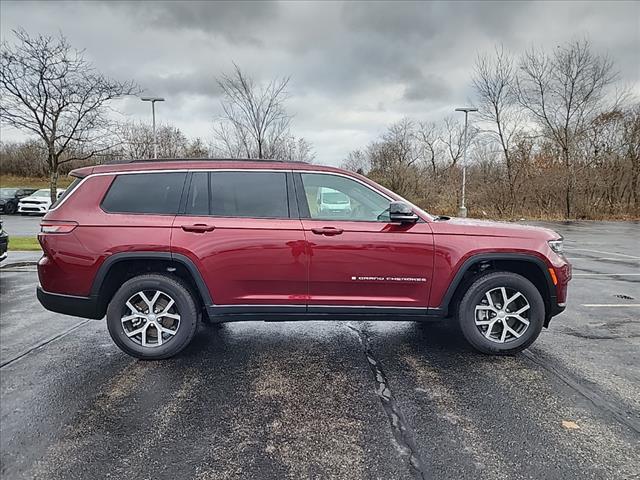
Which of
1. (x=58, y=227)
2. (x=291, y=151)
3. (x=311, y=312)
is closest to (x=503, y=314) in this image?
(x=311, y=312)

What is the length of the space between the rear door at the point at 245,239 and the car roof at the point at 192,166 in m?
0.07

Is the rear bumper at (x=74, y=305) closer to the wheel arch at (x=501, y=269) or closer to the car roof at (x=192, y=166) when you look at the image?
the car roof at (x=192, y=166)

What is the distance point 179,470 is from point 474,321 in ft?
9.14

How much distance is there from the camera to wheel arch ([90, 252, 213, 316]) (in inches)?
147

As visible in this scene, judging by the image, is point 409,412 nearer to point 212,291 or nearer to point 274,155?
point 212,291

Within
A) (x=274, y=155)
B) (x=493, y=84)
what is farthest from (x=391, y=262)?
(x=493, y=84)

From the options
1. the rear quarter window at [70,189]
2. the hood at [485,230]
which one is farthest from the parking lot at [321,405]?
the rear quarter window at [70,189]

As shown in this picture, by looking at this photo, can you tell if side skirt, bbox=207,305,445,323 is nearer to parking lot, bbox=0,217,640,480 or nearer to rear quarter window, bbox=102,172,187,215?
parking lot, bbox=0,217,640,480

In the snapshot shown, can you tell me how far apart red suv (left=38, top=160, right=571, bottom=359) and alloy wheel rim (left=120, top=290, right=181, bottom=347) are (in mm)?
10

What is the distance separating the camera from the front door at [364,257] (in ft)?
12.4

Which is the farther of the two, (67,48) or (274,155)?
(274,155)

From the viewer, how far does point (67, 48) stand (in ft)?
34.8

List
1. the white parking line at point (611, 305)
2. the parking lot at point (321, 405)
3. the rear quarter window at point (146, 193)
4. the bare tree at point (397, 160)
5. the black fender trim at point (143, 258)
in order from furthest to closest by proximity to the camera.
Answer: the bare tree at point (397, 160) → the white parking line at point (611, 305) → the rear quarter window at point (146, 193) → the black fender trim at point (143, 258) → the parking lot at point (321, 405)

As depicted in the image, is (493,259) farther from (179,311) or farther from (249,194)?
(179,311)
